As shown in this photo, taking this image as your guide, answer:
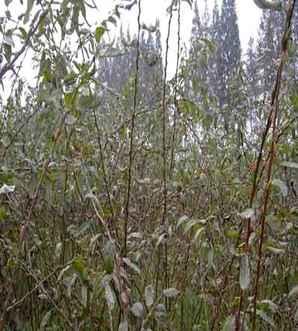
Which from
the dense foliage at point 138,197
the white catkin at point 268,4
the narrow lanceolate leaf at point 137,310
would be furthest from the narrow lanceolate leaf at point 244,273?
the white catkin at point 268,4

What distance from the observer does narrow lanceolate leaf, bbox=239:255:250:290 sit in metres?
1.00

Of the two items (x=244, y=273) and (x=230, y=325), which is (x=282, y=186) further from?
(x=230, y=325)

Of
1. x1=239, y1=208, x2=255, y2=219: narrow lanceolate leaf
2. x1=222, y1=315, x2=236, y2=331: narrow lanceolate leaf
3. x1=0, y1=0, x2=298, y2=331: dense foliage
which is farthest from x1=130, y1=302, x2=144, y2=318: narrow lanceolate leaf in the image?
x1=239, y1=208, x2=255, y2=219: narrow lanceolate leaf

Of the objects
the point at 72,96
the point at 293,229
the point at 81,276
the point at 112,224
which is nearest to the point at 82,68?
the point at 72,96

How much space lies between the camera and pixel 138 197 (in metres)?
2.42

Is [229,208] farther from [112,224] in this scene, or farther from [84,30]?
[84,30]

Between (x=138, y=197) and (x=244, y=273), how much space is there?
4.65 ft

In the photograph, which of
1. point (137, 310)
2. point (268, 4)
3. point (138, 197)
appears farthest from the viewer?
point (138, 197)

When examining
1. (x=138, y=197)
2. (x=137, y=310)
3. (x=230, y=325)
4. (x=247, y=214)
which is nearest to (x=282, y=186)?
(x=247, y=214)

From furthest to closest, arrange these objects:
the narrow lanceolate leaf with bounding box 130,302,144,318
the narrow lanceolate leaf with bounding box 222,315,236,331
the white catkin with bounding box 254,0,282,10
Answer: the narrow lanceolate leaf with bounding box 130,302,144,318 < the narrow lanceolate leaf with bounding box 222,315,236,331 < the white catkin with bounding box 254,0,282,10

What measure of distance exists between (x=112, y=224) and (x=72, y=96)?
59 centimetres

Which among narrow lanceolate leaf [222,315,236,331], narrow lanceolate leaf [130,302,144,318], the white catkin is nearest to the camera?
the white catkin

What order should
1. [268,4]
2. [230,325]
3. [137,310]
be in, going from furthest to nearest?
[137,310], [230,325], [268,4]

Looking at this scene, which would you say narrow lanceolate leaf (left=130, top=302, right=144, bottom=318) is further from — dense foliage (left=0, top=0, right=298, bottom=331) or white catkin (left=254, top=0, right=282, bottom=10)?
white catkin (left=254, top=0, right=282, bottom=10)
